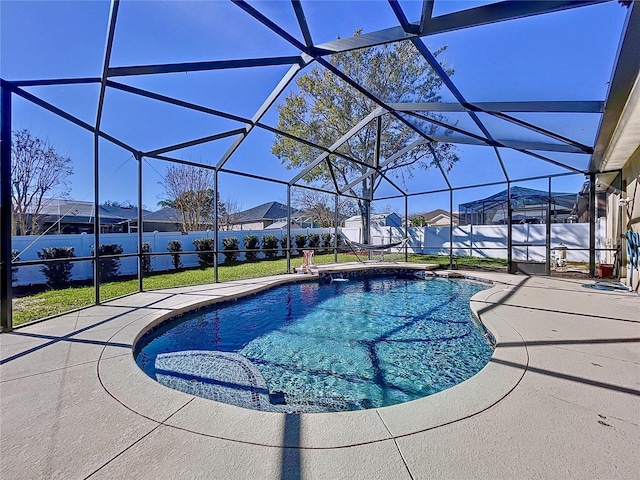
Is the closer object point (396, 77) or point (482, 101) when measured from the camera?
point (482, 101)

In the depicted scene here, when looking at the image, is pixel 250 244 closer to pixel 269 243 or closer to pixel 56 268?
pixel 269 243

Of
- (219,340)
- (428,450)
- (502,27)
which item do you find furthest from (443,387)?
(502,27)

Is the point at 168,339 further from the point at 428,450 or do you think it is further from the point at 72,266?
the point at 72,266

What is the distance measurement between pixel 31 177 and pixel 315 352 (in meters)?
10.7

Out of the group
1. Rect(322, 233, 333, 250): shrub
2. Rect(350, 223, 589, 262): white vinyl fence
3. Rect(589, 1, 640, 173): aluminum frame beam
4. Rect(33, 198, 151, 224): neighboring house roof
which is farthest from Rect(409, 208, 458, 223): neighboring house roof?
Rect(33, 198, 151, 224): neighboring house roof

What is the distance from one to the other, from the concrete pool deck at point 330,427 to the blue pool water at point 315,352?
65 centimetres

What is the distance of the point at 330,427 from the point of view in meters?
1.78

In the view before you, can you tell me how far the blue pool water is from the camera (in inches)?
113

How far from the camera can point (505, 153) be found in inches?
323

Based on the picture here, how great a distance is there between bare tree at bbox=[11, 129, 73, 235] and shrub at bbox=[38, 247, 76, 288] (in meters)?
2.02

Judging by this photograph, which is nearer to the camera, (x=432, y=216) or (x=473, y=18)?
(x=473, y=18)

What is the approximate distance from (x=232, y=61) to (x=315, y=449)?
170 inches

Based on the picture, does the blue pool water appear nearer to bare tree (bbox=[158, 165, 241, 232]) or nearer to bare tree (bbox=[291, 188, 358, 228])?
bare tree (bbox=[158, 165, 241, 232])

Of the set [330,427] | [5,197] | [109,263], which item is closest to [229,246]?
[109,263]
